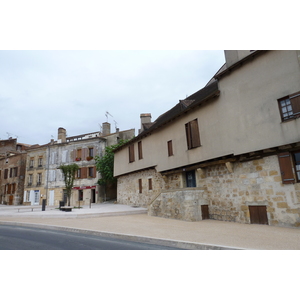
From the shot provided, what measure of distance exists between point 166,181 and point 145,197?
3.26 meters

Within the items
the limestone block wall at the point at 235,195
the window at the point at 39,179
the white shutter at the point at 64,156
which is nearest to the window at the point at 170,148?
the limestone block wall at the point at 235,195

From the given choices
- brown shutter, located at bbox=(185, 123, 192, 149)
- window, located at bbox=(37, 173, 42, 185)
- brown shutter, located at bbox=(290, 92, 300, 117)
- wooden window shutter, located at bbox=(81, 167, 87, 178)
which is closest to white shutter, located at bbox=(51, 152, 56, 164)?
window, located at bbox=(37, 173, 42, 185)

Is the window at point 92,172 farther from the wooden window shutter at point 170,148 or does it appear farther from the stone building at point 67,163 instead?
the wooden window shutter at point 170,148

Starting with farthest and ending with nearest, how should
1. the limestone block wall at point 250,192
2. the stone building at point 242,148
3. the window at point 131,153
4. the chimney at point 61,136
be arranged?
the chimney at point 61,136 < the window at point 131,153 < the stone building at point 242,148 < the limestone block wall at point 250,192

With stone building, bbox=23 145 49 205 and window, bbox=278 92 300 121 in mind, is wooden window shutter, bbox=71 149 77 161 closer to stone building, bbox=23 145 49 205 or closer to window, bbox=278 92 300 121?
stone building, bbox=23 145 49 205

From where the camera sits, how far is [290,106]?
29.4ft

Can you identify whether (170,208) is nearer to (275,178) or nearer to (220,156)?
(220,156)

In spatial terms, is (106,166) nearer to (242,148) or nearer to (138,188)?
(138,188)

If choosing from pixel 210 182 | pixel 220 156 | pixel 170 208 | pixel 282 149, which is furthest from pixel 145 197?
pixel 282 149

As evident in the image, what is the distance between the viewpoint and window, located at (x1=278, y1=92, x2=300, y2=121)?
8.66 m

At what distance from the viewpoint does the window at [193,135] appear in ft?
42.5

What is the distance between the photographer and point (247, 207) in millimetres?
10164

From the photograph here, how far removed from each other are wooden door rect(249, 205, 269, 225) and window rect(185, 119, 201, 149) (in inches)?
174

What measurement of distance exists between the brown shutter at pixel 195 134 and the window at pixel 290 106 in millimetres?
4629
